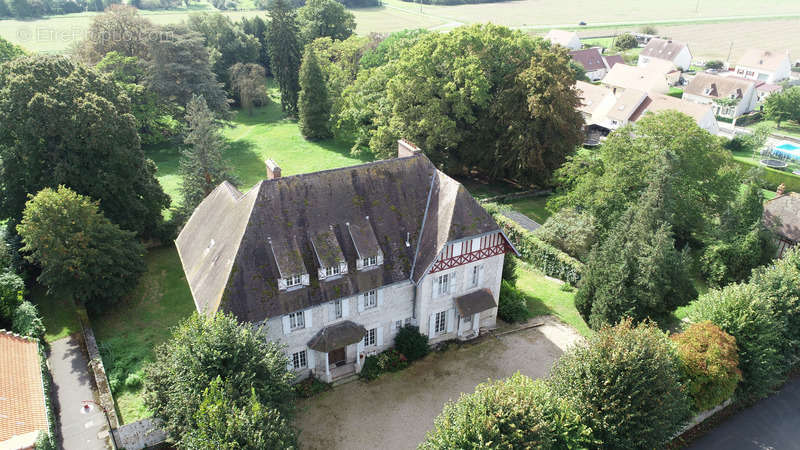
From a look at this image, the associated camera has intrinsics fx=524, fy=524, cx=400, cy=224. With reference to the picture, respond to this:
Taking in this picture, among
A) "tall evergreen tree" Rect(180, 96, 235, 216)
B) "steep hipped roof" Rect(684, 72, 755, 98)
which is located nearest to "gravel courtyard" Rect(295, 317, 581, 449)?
"tall evergreen tree" Rect(180, 96, 235, 216)

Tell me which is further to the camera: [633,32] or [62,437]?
[633,32]

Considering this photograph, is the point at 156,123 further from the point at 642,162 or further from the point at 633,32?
the point at 633,32

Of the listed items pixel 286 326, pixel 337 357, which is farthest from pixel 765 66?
pixel 286 326

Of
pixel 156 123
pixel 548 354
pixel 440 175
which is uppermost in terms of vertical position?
pixel 440 175

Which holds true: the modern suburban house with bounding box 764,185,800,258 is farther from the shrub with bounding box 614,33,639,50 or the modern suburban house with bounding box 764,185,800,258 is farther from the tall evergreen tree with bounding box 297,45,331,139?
the shrub with bounding box 614,33,639,50

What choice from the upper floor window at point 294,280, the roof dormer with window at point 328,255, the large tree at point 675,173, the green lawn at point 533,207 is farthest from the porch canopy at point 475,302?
the green lawn at point 533,207

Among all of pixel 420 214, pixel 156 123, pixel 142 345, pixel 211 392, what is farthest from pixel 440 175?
pixel 156 123
